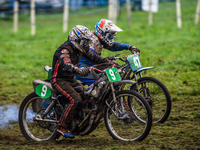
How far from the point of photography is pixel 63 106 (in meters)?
5.59

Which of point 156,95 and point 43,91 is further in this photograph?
point 156,95

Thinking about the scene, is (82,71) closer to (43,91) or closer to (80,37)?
(80,37)

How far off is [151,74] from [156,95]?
392 centimetres

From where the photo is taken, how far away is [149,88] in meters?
6.10

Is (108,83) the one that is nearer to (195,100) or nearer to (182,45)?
(195,100)

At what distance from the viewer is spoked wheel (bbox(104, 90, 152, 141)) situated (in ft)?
17.4

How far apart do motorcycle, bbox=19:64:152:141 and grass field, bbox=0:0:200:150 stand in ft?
0.71

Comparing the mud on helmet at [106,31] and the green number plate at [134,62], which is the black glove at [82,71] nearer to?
the green number plate at [134,62]

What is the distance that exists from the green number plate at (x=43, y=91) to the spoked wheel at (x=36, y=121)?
0.15 meters

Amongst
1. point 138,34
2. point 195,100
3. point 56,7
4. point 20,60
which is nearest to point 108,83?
point 195,100

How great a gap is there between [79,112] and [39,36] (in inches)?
513

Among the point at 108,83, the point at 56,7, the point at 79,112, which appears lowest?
the point at 56,7

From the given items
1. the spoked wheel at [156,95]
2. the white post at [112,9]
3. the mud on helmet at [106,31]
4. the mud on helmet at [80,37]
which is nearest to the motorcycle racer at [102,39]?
the mud on helmet at [106,31]

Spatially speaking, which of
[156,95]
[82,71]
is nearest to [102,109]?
[82,71]
